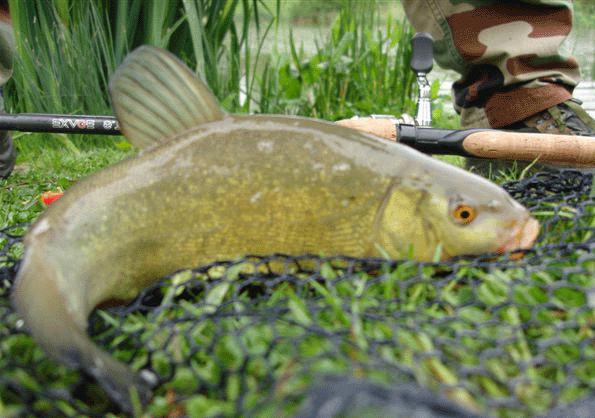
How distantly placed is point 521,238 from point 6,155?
3065 millimetres

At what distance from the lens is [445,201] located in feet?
4.65

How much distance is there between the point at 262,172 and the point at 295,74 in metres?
4.24

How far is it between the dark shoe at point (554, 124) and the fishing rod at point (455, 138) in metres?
0.57

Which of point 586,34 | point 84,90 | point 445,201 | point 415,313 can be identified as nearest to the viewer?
point 415,313

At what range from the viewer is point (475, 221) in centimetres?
141

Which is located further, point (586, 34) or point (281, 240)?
point (586, 34)

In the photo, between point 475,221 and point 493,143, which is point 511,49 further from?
point 475,221

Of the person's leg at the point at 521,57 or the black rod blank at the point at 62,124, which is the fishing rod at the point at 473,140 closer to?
the black rod blank at the point at 62,124

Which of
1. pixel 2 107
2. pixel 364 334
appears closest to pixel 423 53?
pixel 364 334

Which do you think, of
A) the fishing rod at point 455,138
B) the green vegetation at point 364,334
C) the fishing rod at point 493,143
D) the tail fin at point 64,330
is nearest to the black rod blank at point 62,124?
the fishing rod at point 455,138

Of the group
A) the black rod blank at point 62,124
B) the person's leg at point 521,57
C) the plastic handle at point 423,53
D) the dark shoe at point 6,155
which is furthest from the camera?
the dark shoe at point 6,155

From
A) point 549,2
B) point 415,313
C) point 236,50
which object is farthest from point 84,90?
Answer: point 415,313

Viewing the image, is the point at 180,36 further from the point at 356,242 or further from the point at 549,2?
the point at 356,242

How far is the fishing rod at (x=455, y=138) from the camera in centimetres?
213
